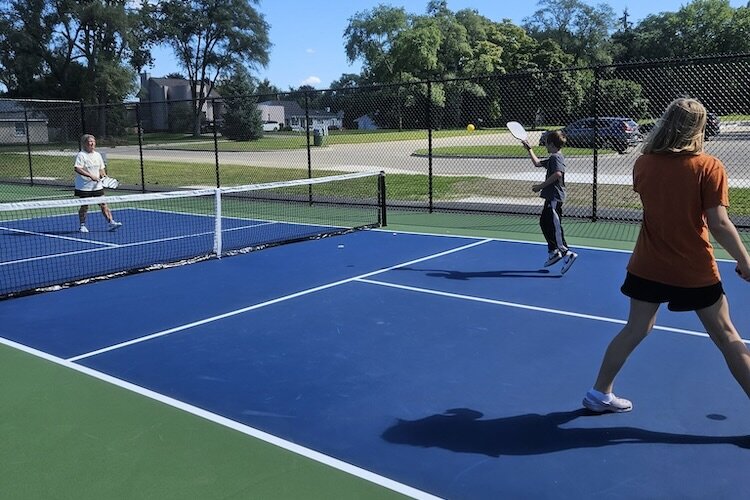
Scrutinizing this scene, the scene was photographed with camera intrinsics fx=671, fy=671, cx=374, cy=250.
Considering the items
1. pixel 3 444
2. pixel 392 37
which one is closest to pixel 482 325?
pixel 3 444

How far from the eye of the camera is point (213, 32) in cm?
7356

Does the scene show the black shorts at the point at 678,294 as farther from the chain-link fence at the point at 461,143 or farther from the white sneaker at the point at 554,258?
the chain-link fence at the point at 461,143

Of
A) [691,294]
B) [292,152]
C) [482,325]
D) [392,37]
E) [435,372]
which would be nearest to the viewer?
[691,294]

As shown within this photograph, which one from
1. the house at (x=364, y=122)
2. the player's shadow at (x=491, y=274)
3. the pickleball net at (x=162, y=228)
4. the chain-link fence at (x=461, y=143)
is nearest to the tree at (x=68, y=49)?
the chain-link fence at (x=461, y=143)

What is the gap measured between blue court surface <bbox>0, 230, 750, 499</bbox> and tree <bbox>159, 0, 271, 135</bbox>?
69630 millimetres

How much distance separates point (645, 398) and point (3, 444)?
425 centimetres

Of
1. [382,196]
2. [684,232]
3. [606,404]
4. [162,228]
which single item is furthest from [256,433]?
[162,228]

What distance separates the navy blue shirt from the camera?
8.45 metres

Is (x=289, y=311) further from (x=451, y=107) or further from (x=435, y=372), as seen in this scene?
(x=451, y=107)

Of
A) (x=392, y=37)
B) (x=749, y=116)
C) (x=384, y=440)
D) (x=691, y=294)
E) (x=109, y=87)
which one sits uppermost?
(x=392, y=37)

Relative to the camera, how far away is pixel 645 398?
15.5ft

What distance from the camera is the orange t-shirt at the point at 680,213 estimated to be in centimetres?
373

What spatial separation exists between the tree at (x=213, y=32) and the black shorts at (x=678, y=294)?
245 ft

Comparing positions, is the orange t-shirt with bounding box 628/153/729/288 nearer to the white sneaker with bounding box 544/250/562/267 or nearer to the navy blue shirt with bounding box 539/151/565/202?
the navy blue shirt with bounding box 539/151/565/202
